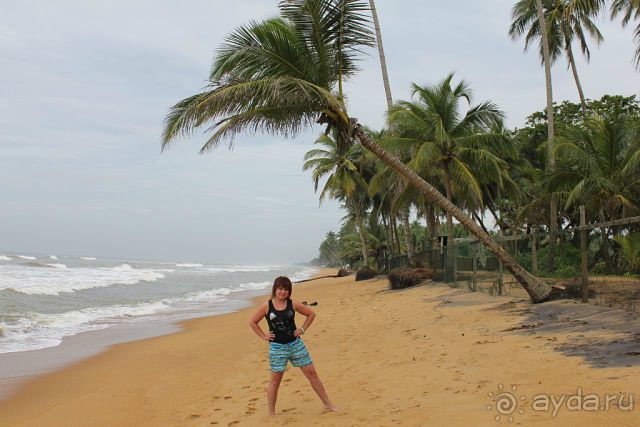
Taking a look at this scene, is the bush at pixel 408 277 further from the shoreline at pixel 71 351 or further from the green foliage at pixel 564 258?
the shoreline at pixel 71 351

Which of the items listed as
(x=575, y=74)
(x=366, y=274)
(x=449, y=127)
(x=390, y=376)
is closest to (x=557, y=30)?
(x=575, y=74)

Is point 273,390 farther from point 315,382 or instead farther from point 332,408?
point 332,408

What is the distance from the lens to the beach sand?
4.60 m

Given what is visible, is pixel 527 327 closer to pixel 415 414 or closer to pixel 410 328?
pixel 410 328

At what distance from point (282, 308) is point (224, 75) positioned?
7.02m

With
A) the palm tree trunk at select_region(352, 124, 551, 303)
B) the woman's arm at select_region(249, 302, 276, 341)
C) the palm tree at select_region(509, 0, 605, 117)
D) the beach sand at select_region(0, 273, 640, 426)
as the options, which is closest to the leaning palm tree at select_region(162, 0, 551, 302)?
the palm tree trunk at select_region(352, 124, 551, 303)

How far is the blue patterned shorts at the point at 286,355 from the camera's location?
4.80 metres

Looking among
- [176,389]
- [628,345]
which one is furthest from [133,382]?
[628,345]

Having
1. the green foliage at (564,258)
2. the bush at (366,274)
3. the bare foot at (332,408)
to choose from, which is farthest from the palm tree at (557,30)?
the bare foot at (332,408)

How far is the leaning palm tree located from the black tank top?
5.65 m

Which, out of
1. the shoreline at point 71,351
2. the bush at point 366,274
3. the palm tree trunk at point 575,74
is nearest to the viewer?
the shoreline at point 71,351

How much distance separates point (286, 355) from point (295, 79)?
6125mm

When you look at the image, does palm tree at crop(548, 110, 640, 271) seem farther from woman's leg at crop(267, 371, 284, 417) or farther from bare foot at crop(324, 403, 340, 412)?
woman's leg at crop(267, 371, 284, 417)

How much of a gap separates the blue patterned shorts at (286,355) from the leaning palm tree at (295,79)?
5.78 meters
